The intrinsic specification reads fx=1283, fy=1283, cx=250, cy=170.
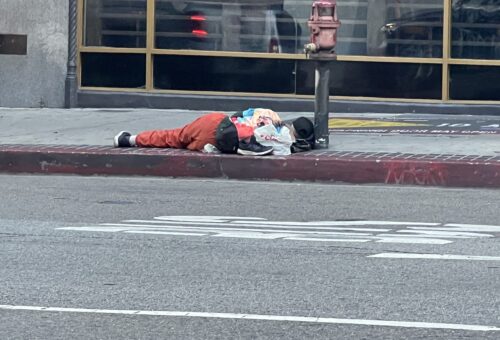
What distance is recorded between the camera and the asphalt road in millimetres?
6363

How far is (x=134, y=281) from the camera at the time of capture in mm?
7406

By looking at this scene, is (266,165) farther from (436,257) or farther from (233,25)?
(233,25)

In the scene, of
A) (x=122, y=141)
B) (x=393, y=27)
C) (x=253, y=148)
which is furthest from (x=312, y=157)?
(x=393, y=27)

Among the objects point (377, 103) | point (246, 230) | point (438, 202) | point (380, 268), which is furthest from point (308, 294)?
point (377, 103)

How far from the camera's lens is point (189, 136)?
13047 millimetres

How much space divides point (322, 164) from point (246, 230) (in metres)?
3.19

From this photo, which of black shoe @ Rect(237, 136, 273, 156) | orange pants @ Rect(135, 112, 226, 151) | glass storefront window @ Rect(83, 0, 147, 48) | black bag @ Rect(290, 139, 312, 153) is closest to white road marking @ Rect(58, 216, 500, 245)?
black shoe @ Rect(237, 136, 273, 156)

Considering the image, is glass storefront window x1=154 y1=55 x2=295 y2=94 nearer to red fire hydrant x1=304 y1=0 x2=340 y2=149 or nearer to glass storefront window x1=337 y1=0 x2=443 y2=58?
glass storefront window x1=337 y1=0 x2=443 y2=58

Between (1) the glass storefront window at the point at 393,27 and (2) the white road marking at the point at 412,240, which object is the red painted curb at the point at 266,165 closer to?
(2) the white road marking at the point at 412,240

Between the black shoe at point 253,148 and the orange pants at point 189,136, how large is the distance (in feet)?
0.98

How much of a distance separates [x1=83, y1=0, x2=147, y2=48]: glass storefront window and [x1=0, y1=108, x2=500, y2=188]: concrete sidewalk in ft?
6.71

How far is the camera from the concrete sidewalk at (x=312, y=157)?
480 inches

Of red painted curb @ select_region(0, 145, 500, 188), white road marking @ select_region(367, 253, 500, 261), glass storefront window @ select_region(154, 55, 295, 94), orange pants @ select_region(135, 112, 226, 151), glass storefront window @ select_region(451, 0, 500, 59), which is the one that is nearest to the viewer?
white road marking @ select_region(367, 253, 500, 261)

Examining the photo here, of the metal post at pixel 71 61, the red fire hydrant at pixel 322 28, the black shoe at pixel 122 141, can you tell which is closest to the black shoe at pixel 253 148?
the red fire hydrant at pixel 322 28
